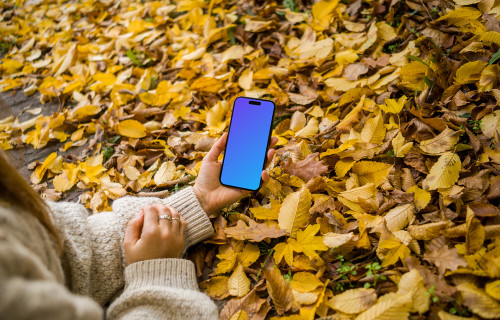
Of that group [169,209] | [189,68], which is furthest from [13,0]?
[169,209]

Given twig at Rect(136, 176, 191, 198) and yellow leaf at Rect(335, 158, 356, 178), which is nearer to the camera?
yellow leaf at Rect(335, 158, 356, 178)

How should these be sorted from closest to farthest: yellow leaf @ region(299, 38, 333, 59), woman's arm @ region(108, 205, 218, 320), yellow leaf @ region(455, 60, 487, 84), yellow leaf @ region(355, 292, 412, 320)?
yellow leaf @ region(355, 292, 412, 320), woman's arm @ region(108, 205, 218, 320), yellow leaf @ region(455, 60, 487, 84), yellow leaf @ region(299, 38, 333, 59)

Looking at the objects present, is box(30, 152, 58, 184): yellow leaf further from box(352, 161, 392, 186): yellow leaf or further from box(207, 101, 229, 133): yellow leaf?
box(352, 161, 392, 186): yellow leaf

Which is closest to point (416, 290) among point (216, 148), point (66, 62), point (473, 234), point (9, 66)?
point (473, 234)

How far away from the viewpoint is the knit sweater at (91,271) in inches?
24.9

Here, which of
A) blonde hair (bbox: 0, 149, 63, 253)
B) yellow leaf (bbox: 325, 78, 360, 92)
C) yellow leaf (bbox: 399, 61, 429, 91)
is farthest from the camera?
yellow leaf (bbox: 325, 78, 360, 92)

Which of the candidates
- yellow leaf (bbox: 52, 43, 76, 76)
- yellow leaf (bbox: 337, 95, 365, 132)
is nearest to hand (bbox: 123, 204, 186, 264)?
yellow leaf (bbox: 337, 95, 365, 132)

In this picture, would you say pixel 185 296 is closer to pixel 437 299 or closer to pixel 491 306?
pixel 437 299

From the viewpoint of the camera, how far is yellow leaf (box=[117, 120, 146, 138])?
1855 mm

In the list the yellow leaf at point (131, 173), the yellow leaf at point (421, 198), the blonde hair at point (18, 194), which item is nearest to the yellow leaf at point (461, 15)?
the yellow leaf at point (421, 198)

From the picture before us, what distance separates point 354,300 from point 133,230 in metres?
0.83

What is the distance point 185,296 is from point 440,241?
84 centimetres

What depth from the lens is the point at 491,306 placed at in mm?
867

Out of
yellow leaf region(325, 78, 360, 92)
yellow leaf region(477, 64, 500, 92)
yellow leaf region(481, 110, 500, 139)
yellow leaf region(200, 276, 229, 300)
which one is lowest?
yellow leaf region(200, 276, 229, 300)
